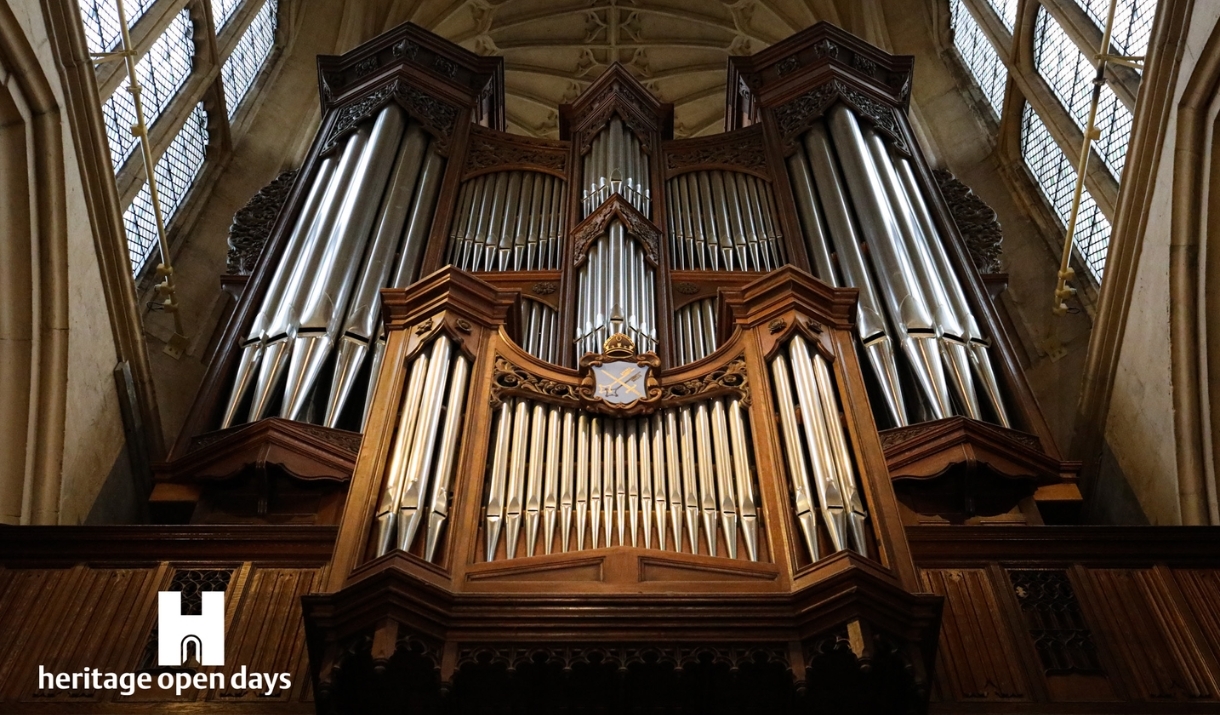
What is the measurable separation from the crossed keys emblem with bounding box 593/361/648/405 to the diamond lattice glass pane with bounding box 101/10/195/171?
18.2 feet

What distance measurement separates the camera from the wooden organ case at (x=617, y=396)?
5.41 meters

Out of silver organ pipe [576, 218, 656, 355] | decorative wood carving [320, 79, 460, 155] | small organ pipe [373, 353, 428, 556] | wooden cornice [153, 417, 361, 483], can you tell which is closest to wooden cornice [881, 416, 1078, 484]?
silver organ pipe [576, 218, 656, 355]

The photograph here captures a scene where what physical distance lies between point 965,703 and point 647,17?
13.7m

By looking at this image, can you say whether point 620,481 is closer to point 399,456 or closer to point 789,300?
→ point 399,456

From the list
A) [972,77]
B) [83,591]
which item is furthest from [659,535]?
[972,77]

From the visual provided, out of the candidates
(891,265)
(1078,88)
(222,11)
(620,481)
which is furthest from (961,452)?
(222,11)

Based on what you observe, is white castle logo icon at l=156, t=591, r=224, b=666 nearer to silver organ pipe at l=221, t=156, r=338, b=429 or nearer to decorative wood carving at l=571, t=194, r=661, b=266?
silver organ pipe at l=221, t=156, r=338, b=429

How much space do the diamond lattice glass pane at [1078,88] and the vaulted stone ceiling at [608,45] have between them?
5.44 meters

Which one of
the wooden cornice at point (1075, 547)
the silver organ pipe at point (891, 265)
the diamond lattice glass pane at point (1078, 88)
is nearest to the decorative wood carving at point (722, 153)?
the silver organ pipe at point (891, 265)

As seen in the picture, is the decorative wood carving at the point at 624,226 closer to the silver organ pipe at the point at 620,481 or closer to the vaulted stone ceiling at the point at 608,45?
the silver organ pipe at the point at 620,481

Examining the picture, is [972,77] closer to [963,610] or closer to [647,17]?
[647,17]

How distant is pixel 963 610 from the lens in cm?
646

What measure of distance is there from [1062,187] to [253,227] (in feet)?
22.9

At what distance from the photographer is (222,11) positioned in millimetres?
13578
